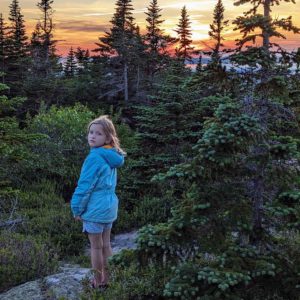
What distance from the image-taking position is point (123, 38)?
43156 mm

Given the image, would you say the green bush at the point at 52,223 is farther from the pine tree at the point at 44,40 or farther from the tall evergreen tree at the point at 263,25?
the pine tree at the point at 44,40

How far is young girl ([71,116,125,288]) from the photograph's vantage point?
493cm

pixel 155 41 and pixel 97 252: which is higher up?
pixel 155 41

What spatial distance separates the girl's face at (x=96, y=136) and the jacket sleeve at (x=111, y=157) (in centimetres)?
9

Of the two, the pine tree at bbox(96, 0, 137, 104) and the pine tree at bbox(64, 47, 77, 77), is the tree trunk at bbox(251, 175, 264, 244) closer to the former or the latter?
the pine tree at bbox(96, 0, 137, 104)

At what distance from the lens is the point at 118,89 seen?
1731 inches

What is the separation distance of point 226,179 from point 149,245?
Result: 82 centimetres

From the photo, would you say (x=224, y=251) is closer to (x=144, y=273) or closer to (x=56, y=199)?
(x=144, y=273)

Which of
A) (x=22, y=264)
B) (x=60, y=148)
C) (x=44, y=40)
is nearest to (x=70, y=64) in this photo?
(x=44, y=40)

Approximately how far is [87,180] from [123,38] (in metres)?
39.8

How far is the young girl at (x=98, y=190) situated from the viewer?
4.93 metres

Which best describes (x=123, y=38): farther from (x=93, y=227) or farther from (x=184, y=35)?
(x=93, y=227)

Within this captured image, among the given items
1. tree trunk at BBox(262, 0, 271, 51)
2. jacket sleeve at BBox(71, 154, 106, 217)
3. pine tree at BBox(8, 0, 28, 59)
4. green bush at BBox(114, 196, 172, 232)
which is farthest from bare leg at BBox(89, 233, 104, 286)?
pine tree at BBox(8, 0, 28, 59)

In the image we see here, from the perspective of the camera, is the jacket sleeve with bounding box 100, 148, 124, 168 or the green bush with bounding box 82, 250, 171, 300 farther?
the jacket sleeve with bounding box 100, 148, 124, 168
